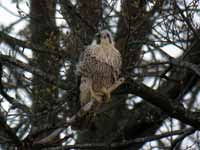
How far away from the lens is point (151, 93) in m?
5.38

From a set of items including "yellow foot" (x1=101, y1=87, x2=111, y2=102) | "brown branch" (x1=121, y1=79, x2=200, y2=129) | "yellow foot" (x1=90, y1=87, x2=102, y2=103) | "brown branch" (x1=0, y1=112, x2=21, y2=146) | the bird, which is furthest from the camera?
the bird

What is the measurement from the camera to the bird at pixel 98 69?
249 inches

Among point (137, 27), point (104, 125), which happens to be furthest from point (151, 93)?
point (104, 125)

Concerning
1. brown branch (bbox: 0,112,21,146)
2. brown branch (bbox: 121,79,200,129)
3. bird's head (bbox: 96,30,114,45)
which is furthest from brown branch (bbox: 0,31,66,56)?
brown branch (bbox: 0,112,21,146)

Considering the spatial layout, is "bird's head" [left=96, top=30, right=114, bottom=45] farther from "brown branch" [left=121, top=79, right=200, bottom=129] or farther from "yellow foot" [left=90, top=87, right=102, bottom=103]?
"brown branch" [left=121, top=79, right=200, bottom=129]

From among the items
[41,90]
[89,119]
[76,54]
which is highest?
[76,54]

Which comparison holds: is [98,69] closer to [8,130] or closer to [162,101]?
[162,101]

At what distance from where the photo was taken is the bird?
20.7 ft

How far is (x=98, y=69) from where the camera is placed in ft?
21.0

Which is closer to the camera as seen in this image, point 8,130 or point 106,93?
point 8,130

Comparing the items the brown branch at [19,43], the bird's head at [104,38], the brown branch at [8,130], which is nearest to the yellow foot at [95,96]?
the bird's head at [104,38]

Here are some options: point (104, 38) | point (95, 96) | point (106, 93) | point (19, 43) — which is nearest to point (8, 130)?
point (106, 93)

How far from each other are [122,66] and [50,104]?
94 centimetres

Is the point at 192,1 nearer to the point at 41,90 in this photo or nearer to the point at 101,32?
the point at 101,32
